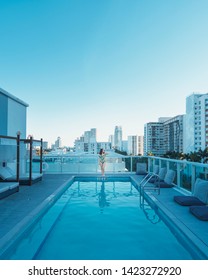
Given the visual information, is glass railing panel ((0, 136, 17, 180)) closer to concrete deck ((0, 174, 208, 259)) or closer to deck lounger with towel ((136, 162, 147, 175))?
concrete deck ((0, 174, 208, 259))

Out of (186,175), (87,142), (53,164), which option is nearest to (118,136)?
(87,142)

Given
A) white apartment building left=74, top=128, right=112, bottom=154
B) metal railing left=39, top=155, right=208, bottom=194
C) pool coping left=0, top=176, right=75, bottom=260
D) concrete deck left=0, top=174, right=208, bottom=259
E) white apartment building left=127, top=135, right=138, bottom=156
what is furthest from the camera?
white apartment building left=127, top=135, right=138, bottom=156

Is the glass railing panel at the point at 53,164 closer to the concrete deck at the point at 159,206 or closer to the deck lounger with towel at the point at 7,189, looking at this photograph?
the concrete deck at the point at 159,206

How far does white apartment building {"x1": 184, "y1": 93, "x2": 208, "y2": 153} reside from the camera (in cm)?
8294

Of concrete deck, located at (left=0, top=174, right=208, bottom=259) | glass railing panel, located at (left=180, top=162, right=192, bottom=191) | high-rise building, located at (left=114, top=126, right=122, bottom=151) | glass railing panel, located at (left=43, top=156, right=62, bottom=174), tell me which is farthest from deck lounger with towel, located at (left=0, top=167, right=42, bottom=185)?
high-rise building, located at (left=114, top=126, right=122, bottom=151)

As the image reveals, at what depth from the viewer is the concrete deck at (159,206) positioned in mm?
3582

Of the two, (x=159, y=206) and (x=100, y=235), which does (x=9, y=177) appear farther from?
(x=159, y=206)

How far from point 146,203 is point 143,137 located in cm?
10453

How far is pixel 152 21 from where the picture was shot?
11.2 m

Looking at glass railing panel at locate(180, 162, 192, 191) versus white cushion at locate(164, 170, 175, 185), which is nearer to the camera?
glass railing panel at locate(180, 162, 192, 191)

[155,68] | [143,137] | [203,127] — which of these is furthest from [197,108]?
[155,68]

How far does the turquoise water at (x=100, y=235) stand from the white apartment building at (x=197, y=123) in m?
85.4

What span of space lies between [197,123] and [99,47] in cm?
8172

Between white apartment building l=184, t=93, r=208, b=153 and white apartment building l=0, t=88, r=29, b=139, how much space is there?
3257 inches
